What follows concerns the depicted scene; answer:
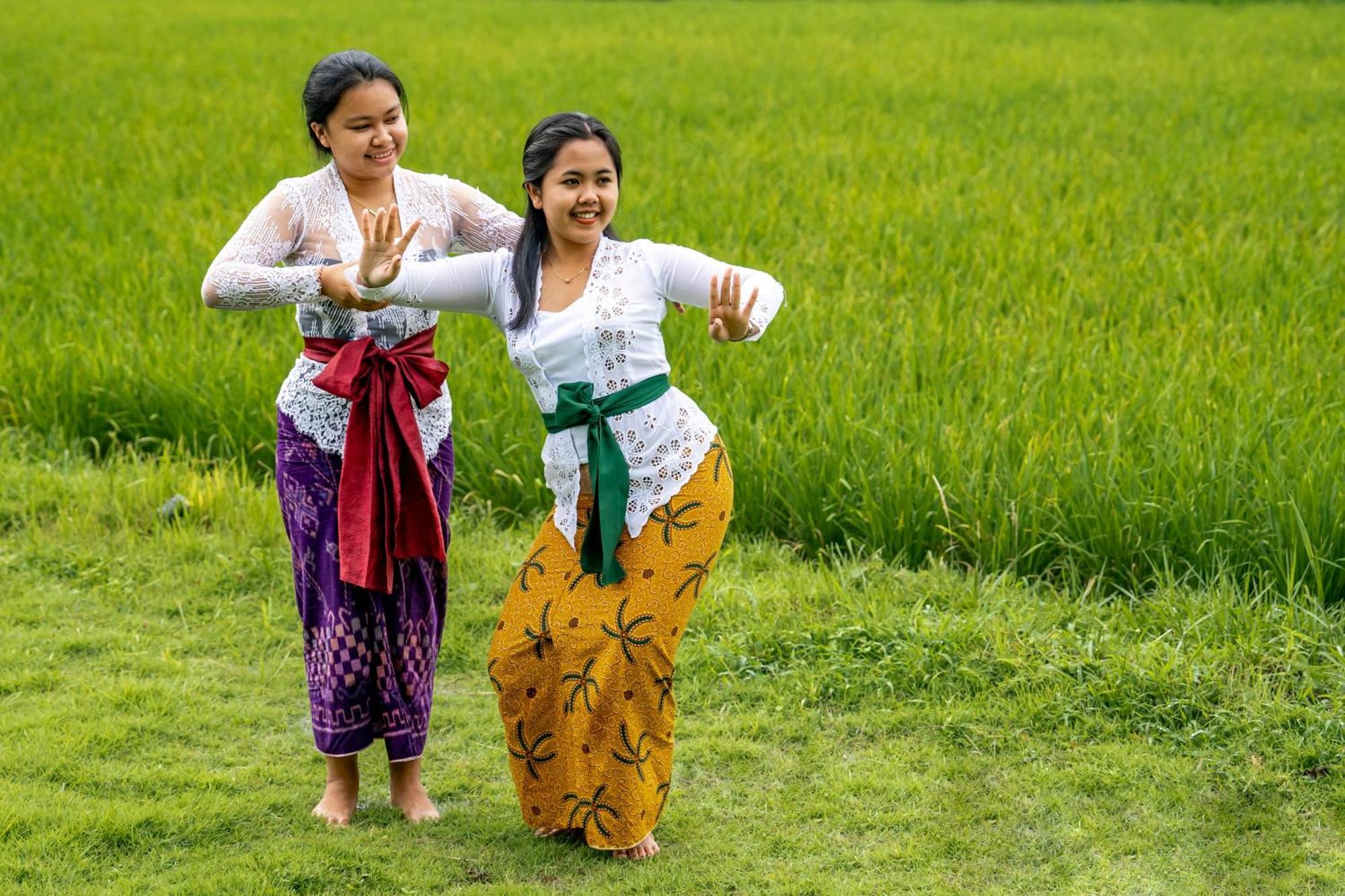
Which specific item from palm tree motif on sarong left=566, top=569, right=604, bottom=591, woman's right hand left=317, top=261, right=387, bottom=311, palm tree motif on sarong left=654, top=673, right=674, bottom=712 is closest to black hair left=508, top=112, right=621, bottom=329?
woman's right hand left=317, top=261, right=387, bottom=311

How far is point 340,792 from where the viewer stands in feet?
9.91

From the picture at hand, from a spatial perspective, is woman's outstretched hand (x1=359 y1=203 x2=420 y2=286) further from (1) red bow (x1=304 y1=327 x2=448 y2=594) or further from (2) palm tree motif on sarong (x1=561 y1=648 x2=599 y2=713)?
(2) palm tree motif on sarong (x1=561 y1=648 x2=599 y2=713)

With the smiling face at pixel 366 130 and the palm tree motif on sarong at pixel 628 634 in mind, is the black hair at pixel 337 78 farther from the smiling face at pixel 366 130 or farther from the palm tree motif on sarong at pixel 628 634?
the palm tree motif on sarong at pixel 628 634

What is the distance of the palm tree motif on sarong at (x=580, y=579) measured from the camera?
2764mm

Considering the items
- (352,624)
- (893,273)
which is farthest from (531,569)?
(893,273)

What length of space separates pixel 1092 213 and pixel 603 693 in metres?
5.33

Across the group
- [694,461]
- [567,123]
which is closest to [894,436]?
[694,461]

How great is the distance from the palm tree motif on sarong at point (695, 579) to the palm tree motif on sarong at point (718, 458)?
0.15 m

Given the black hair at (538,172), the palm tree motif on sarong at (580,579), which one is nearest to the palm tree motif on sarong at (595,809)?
the palm tree motif on sarong at (580,579)

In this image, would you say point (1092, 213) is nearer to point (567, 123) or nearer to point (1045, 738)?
point (1045, 738)

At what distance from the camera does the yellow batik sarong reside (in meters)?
2.74

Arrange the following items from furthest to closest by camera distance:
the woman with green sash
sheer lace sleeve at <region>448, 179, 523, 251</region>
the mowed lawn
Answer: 1. sheer lace sleeve at <region>448, 179, 523, 251</region>
2. the mowed lawn
3. the woman with green sash

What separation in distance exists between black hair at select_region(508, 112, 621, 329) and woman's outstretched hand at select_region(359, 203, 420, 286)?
210mm

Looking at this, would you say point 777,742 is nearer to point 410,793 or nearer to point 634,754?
point 634,754
